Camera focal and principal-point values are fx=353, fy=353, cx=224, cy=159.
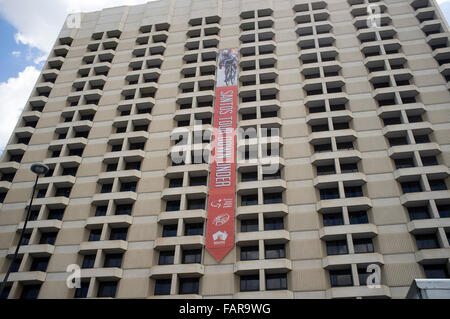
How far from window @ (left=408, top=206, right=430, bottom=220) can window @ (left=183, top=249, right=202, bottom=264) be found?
1978 cm

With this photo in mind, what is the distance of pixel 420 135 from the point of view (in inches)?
1432

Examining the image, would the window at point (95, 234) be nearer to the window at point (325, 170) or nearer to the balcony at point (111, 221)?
the balcony at point (111, 221)

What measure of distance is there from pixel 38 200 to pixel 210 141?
63.5 feet

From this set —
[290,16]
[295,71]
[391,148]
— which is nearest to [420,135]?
[391,148]

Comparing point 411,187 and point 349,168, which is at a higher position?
point 349,168

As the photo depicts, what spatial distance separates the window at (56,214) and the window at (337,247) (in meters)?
27.3

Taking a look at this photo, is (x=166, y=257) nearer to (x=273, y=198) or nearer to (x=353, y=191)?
(x=273, y=198)

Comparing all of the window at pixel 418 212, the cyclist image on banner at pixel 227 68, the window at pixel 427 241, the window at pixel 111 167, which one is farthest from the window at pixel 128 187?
the window at pixel 427 241

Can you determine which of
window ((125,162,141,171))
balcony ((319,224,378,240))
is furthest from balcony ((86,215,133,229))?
balcony ((319,224,378,240))

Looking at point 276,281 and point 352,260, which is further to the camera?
point 276,281

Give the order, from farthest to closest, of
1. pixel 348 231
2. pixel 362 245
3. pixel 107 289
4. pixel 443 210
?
1. pixel 107 289
2. pixel 443 210
3. pixel 362 245
4. pixel 348 231

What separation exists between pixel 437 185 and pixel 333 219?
10.4m

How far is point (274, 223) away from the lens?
112 ft

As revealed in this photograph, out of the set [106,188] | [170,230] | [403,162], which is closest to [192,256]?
[170,230]
